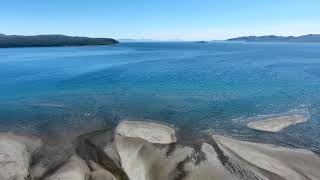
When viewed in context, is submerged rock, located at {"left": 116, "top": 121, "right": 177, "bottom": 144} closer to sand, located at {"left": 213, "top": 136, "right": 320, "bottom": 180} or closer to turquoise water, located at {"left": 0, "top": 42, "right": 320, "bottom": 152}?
turquoise water, located at {"left": 0, "top": 42, "right": 320, "bottom": 152}

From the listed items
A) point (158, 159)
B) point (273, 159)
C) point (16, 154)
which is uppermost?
point (16, 154)

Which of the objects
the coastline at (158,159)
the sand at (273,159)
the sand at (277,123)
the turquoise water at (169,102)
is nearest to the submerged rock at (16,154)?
the coastline at (158,159)

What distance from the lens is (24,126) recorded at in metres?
30.3

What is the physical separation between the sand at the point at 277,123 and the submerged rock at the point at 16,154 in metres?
17.6

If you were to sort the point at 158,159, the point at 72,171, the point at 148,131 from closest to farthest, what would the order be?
the point at 72,171 < the point at 158,159 < the point at 148,131

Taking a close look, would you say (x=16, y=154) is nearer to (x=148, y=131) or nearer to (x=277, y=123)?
(x=148, y=131)

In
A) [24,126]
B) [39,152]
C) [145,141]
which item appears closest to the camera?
[39,152]

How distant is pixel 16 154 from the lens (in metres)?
23.0

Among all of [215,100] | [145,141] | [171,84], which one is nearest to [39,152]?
[145,141]

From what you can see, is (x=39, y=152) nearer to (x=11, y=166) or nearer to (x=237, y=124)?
(x=11, y=166)

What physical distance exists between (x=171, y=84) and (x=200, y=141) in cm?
2590

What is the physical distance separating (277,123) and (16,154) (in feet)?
68.9

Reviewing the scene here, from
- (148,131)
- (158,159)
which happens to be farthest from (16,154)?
(148,131)

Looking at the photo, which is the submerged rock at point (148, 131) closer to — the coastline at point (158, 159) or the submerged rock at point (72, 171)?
the coastline at point (158, 159)
